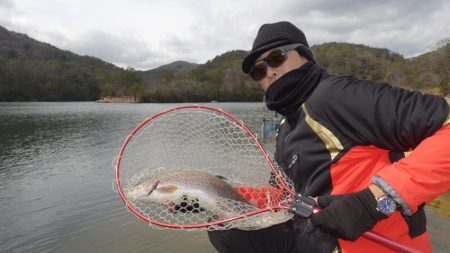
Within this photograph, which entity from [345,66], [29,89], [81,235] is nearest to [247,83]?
[345,66]

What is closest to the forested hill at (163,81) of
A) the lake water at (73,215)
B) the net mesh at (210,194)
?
the lake water at (73,215)

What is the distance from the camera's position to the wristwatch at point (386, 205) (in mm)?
2150

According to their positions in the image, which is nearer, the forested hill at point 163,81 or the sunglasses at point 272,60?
the sunglasses at point 272,60

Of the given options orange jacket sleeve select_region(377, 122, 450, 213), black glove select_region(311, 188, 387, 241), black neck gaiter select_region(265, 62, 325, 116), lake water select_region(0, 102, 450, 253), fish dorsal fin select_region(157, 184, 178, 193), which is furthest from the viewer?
lake water select_region(0, 102, 450, 253)

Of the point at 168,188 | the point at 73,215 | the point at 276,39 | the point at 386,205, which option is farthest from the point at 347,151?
the point at 73,215

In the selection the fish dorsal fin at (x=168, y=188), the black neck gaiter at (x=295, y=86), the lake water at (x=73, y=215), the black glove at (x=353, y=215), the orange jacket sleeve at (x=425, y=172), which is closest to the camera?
the orange jacket sleeve at (x=425, y=172)

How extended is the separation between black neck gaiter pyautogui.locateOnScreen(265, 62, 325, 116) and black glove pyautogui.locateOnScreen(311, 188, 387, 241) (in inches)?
38.6

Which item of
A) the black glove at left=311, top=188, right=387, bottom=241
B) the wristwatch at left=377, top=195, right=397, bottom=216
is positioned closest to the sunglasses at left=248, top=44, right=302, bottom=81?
the black glove at left=311, top=188, right=387, bottom=241

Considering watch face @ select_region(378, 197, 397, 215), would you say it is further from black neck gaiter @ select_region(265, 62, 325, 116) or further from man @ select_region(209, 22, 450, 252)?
black neck gaiter @ select_region(265, 62, 325, 116)

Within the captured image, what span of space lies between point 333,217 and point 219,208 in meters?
1.23

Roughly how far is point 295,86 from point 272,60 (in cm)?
31

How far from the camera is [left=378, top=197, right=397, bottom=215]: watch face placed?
2150 millimetres

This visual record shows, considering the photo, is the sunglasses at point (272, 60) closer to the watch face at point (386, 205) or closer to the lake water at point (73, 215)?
the watch face at point (386, 205)

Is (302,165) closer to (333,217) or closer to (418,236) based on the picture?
(333,217)
